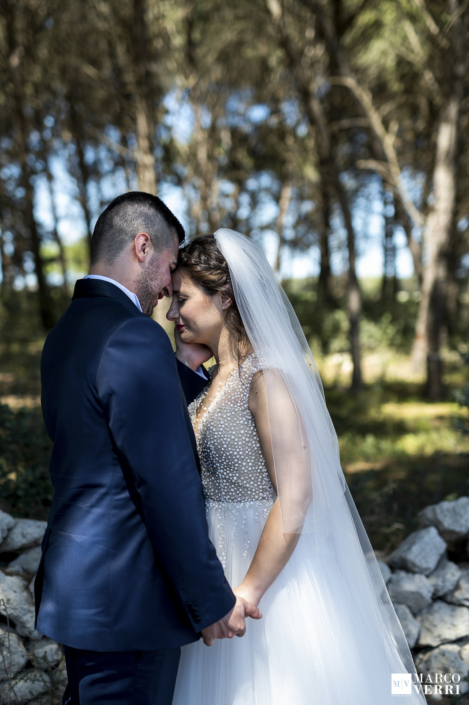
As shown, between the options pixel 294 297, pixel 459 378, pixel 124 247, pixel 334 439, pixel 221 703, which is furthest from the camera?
pixel 294 297

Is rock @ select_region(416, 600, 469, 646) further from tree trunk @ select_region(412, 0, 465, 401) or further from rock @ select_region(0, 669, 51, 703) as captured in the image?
→ tree trunk @ select_region(412, 0, 465, 401)

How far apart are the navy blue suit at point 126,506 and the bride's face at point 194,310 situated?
52cm

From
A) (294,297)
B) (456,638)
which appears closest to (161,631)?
(456,638)

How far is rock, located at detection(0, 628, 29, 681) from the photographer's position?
94.3 inches

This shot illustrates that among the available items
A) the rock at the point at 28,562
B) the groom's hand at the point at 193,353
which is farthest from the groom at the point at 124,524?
the rock at the point at 28,562

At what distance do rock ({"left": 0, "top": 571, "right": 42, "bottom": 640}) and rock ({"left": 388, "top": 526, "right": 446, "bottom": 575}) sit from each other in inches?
85.6

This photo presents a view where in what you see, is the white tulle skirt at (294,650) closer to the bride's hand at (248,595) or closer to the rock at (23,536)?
the bride's hand at (248,595)

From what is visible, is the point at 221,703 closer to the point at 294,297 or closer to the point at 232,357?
the point at 232,357

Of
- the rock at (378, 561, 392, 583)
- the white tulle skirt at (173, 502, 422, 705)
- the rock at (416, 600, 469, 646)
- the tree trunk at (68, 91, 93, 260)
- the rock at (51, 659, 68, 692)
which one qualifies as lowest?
the rock at (416, 600, 469, 646)

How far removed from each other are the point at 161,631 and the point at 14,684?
1.36 m

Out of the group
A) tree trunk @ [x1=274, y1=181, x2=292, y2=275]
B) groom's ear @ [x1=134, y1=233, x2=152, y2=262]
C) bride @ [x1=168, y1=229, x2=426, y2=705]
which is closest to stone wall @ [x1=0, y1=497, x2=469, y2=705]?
bride @ [x1=168, y1=229, x2=426, y2=705]

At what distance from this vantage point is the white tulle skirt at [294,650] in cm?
179

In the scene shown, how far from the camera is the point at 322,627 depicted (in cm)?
185

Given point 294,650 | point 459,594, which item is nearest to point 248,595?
point 294,650
